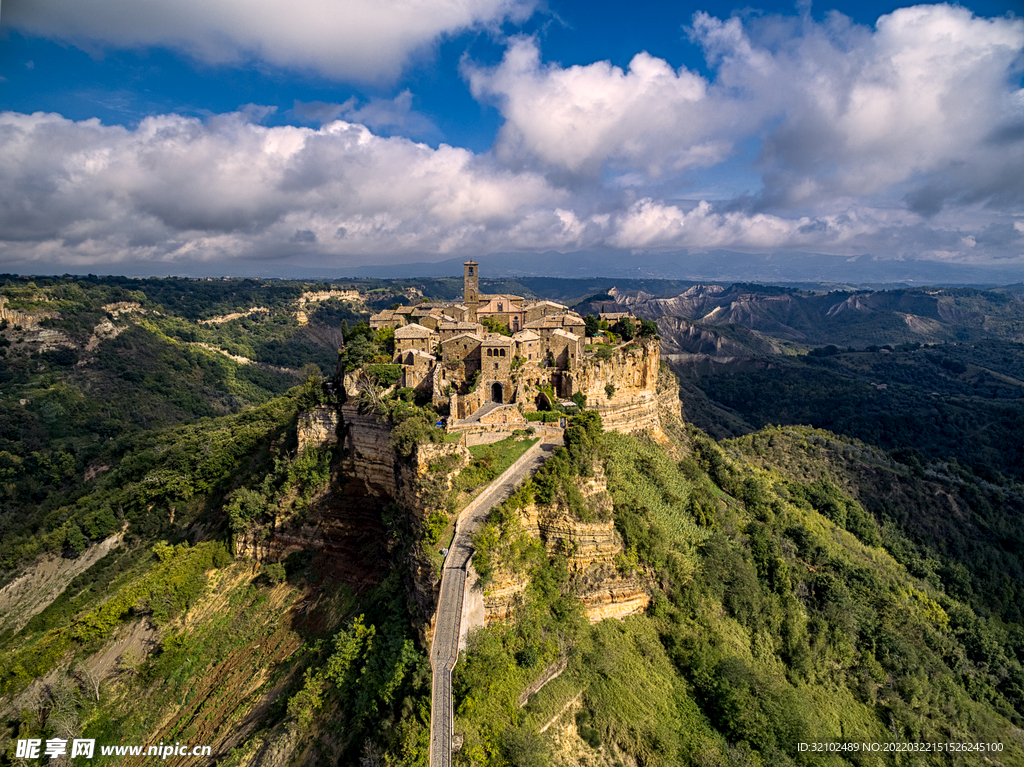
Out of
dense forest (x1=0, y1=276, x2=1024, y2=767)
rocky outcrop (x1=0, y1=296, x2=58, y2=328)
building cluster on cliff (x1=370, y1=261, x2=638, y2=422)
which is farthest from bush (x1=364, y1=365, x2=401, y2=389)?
rocky outcrop (x1=0, y1=296, x2=58, y2=328)

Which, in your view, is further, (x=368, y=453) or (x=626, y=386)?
(x=626, y=386)

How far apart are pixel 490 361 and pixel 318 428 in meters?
14.6

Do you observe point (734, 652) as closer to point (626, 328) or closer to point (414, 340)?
point (626, 328)

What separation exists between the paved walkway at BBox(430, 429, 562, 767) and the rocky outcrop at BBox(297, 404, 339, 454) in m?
16.3

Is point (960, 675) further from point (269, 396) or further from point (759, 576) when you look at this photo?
point (269, 396)

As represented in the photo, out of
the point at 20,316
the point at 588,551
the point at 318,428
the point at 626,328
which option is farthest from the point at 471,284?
the point at 20,316

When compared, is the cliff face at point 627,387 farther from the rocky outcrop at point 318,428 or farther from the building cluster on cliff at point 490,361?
the rocky outcrop at point 318,428

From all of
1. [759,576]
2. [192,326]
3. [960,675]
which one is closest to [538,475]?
[759,576]

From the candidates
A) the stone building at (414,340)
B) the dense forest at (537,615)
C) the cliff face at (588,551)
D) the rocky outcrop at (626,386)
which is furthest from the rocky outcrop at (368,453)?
the rocky outcrop at (626,386)

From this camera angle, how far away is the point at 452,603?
24016 mm

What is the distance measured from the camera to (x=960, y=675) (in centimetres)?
4175

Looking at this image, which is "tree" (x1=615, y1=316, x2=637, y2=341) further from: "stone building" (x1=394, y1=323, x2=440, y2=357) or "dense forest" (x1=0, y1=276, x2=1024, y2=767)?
"stone building" (x1=394, y1=323, x2=440, y2=357)

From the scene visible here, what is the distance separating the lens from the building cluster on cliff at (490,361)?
3806 centimetres

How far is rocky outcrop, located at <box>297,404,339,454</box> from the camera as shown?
129 ft
